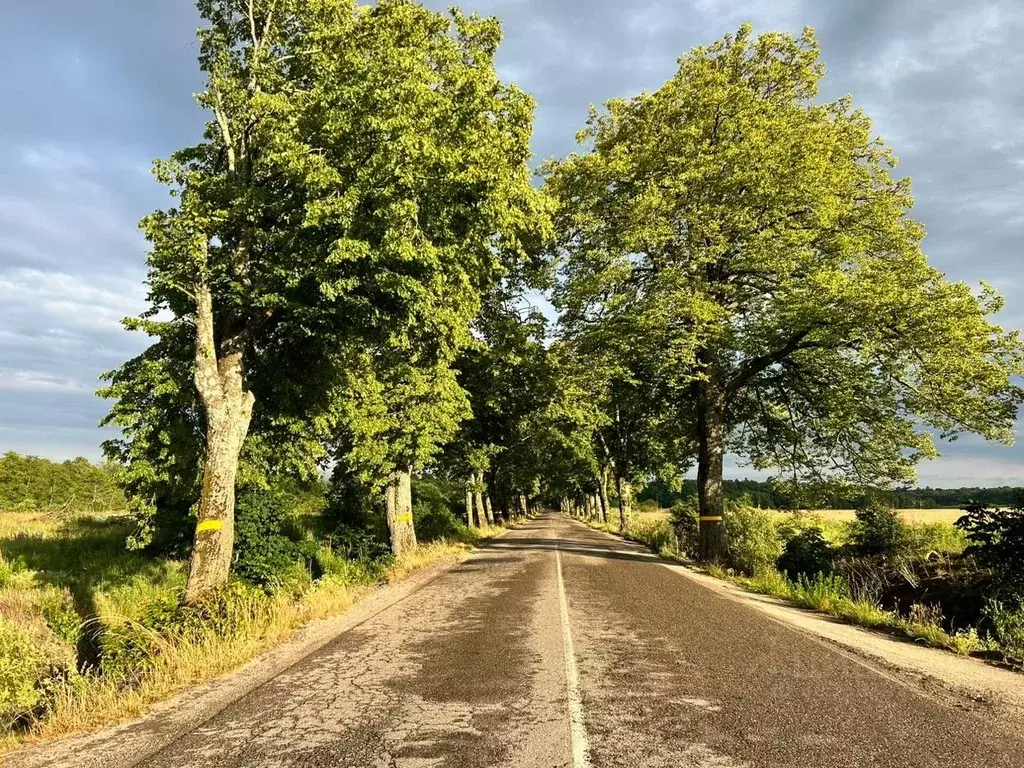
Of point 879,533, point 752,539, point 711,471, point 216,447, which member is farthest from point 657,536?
point 216,447

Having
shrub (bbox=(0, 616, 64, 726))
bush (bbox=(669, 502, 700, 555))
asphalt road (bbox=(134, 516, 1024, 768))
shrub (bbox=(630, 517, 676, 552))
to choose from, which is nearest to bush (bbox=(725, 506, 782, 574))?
bush (bbox=(669, 502, 700, 555))

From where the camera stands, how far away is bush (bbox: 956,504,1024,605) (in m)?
9.95

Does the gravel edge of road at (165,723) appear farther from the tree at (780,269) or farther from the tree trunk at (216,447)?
the tree at (780,269)

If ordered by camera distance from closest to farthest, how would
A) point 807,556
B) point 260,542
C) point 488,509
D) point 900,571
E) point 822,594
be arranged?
point 822,594
point 900,571
point 260,542
point 807,556
point 488,509

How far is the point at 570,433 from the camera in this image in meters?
29.5

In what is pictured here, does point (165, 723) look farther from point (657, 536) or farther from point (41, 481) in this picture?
point (41, 481)

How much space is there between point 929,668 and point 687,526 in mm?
20554

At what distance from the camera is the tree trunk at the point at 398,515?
2086cm

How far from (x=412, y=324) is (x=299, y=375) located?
3839mm

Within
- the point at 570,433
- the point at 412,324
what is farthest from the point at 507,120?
the point at 570,433

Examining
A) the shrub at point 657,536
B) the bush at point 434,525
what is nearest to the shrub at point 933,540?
the shrub at point 657,536

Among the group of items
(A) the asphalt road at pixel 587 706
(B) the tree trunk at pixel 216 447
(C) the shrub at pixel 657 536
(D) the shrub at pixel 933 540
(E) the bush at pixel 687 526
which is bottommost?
(C) the shrub at pixel 657 536

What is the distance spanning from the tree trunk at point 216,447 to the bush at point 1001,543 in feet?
41.4

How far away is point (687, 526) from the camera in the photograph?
27.6 m
